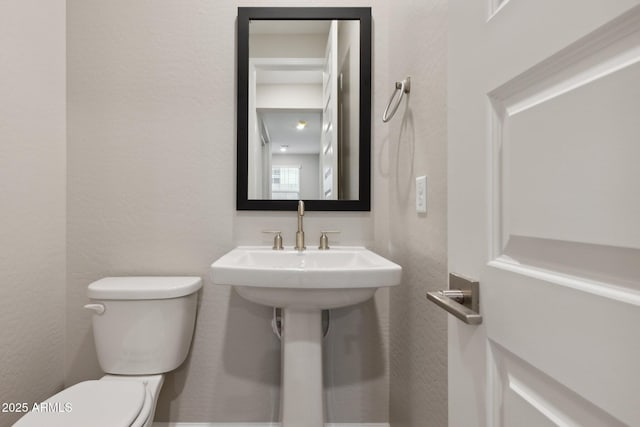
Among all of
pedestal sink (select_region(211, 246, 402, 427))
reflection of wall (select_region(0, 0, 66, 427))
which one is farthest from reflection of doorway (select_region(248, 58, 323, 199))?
reflection of wall (select_region(0, 0, 66, 427))

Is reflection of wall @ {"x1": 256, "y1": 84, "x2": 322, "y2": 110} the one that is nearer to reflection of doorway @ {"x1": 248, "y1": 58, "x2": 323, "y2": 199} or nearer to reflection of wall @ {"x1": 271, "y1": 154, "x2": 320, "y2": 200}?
reflection of doorway @ {"x1": 248, "y1": 58, "x2": 323, "y2": 199}

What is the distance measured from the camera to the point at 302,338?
113cm

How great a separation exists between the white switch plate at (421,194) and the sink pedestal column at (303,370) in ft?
1.57

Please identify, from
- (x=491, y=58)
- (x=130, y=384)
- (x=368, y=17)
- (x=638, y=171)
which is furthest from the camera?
(x=368, y=17)

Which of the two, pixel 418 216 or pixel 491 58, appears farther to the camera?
pixel 418 216

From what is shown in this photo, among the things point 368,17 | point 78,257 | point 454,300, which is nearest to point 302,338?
point 454,300

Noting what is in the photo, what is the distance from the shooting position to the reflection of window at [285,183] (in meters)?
1.51

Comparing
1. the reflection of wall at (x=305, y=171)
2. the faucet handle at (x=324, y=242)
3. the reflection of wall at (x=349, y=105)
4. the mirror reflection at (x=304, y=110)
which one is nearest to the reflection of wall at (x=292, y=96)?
the mirror reflection at (x=304, y=110)

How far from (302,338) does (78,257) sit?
1075 mm

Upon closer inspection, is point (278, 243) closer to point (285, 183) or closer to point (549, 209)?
point (285, 183)

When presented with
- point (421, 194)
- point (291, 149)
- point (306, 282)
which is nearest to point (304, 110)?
point (291, 149)

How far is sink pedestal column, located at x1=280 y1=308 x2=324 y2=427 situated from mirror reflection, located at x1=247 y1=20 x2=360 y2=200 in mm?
575

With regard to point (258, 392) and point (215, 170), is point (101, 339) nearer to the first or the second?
point (258, 392)

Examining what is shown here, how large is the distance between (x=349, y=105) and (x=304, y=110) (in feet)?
0.66
